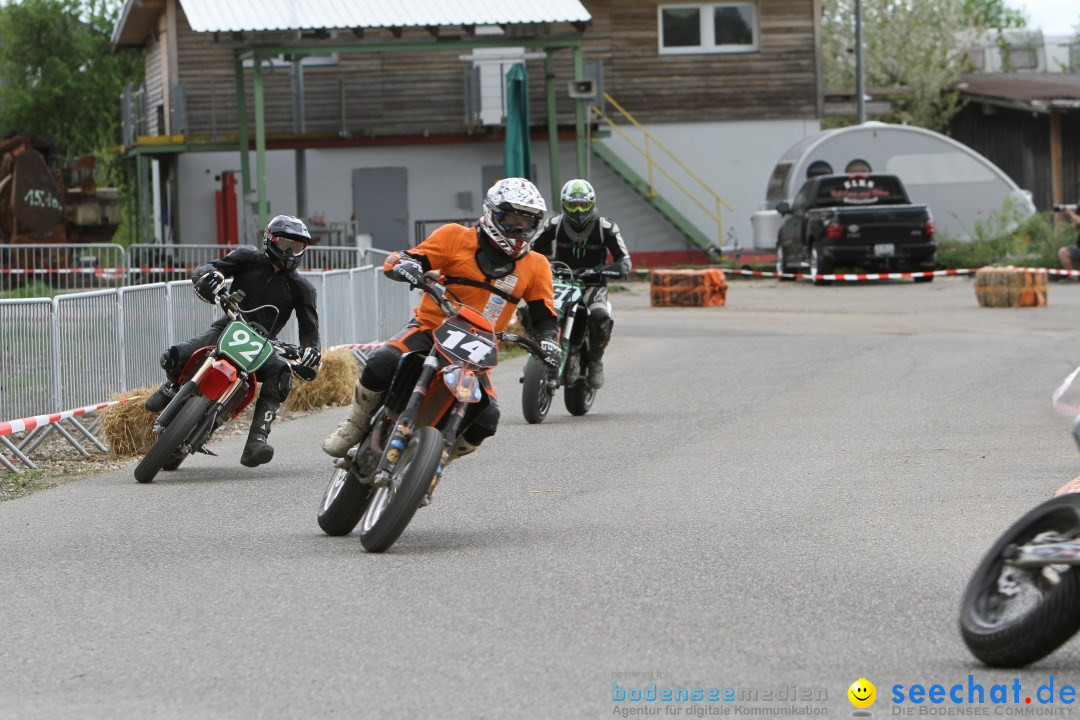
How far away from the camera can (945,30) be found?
65000mm

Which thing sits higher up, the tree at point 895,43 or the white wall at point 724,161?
the tree at point 895,43

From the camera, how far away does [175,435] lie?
1080cm

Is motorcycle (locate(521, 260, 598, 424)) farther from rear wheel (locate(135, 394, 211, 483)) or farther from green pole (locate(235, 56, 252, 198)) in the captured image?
green pole (locate(235, 56, 252, 198))

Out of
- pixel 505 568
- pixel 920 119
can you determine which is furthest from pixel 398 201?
pixel 505 568

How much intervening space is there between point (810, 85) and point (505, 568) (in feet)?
115

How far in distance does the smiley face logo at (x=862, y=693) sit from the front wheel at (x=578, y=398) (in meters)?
9.08

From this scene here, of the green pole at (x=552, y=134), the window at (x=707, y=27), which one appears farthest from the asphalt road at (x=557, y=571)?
the window at (x=707, y=27)

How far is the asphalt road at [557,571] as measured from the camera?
562cm

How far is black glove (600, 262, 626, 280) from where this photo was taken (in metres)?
14.3

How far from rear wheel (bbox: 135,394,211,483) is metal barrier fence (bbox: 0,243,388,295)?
1446 centimetres

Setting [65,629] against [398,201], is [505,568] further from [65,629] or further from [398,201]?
[398,201]

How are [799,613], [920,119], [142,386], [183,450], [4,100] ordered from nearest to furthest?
[799,613], [183,450], [142,386], [920,119], [4,100]

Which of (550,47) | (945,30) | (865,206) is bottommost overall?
(865,206)

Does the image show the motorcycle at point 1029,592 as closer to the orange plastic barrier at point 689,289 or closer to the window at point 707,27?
the orange plastic barrier at point 689,289
